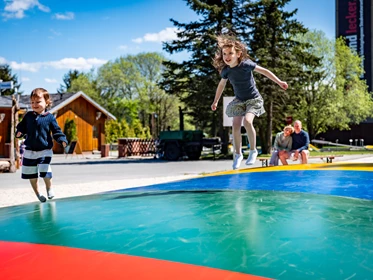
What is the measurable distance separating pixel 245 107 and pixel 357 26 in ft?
147

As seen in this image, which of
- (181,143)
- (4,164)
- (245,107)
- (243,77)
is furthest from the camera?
(181,143)

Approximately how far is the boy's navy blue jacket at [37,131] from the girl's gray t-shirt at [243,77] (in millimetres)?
2245

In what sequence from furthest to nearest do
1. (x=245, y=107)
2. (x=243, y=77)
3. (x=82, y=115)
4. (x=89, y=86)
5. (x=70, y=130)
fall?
(x=89, y=86)
(x=82, y=115)
(x=70, y=130)
(x=245, y=107)
(x=243, y=77)

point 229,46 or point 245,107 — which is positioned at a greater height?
point 229,46

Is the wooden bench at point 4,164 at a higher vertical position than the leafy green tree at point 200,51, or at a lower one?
lower

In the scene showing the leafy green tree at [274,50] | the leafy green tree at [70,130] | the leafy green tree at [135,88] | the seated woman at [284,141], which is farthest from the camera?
the leafy green tree at [135,88]

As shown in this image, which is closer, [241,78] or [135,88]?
[241,78]

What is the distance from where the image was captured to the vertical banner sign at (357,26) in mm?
44750

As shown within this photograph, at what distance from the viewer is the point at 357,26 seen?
149ft

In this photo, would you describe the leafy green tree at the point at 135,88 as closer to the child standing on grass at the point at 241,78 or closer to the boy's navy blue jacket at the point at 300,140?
the boy's navy blue jacket at the point at 300,140

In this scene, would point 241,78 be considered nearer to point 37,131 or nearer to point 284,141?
point 37,131

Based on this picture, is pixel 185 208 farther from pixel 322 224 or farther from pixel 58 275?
pixel 58 275

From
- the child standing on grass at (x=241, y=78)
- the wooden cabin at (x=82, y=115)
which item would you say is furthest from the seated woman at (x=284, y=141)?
the wooden cabin at (x=82, y=115)

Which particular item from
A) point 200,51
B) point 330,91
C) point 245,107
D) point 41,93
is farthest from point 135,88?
point 41,93
